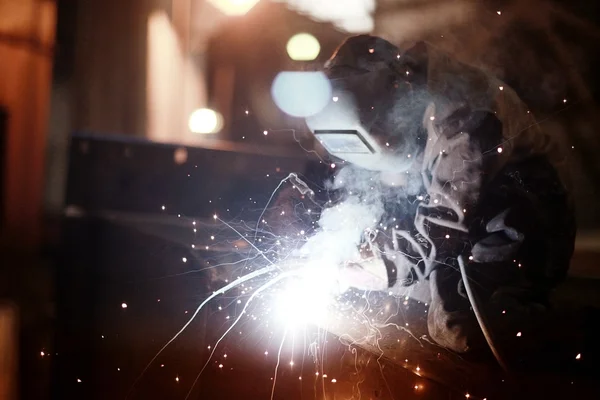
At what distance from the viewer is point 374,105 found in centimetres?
59

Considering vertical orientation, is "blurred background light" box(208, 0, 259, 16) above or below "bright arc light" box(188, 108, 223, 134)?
above

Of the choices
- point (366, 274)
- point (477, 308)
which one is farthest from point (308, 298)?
point (477, 308)

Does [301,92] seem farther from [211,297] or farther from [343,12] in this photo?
[211,297]

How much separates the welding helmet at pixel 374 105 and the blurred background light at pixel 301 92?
11 mm

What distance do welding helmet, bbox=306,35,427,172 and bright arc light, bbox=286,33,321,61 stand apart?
0.09ft

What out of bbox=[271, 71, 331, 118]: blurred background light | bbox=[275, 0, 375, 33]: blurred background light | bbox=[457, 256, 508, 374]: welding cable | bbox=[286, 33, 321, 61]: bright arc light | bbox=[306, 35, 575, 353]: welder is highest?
bbox=[275, 0, 375, 33]: blurred background light

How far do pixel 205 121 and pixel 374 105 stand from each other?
0.79ft

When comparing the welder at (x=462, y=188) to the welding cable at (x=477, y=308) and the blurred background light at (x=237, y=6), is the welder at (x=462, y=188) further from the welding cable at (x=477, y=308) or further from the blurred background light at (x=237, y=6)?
the blurred background light at (x=237, y=6)

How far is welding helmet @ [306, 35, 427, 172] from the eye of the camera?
0.58m

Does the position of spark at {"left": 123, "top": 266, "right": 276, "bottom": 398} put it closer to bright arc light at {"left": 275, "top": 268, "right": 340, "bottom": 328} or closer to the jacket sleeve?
bright arc light at {"left": 275, "top": 268, "right": 340, "bottom": 328}

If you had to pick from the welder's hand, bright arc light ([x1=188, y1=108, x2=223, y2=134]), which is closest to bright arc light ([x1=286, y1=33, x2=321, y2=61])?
bright arc light ([x1=188, y1=108, x2=223, y2=134])

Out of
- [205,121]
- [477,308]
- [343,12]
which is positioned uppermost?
[343,12]

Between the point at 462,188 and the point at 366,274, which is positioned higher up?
the point at 462,188

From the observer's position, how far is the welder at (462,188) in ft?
1.87
